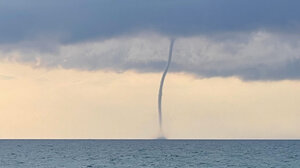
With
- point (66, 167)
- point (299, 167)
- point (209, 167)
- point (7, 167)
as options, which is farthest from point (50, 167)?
point (299, 167)

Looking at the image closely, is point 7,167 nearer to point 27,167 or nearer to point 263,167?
point 27,167

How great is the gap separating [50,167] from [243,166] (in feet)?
107

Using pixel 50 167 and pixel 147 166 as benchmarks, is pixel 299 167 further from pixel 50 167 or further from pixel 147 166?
pixel 50 167

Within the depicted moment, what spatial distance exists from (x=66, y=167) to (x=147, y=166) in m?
13.9

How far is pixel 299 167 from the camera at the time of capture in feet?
271

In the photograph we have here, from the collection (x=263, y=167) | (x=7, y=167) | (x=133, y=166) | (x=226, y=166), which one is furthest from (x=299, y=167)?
(x=7, y=167)

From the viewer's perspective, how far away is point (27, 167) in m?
85.7

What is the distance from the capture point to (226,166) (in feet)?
279

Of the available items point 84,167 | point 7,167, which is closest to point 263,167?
point 84,167

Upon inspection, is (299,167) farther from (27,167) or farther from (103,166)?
(27,167)

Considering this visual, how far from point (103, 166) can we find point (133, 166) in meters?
5.08

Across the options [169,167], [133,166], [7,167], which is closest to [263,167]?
[169,167]

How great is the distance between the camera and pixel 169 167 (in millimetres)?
A: 84250

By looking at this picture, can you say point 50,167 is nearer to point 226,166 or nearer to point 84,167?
point 84,167
